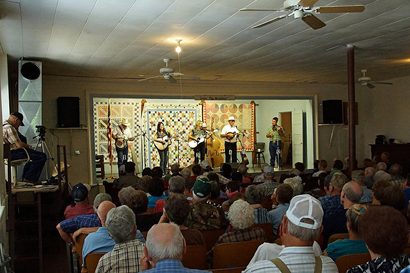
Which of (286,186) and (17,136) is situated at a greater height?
(17,136)

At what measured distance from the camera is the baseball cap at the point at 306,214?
184 cm

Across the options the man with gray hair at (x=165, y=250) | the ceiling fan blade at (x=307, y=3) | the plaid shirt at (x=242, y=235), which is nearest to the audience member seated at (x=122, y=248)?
the man with gray hair at (x=165, y=250)

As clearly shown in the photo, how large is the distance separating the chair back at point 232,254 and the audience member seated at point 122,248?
60cm

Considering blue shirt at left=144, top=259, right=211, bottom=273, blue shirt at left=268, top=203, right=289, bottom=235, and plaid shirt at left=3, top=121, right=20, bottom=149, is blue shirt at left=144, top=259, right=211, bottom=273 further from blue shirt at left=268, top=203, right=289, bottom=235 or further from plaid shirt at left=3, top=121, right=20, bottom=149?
plaid shirt at left=3, top=121, right=20, bottom=149

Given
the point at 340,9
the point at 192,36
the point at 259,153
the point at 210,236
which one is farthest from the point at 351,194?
the point at 259,153

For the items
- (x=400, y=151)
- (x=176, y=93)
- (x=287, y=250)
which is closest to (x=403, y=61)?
(x=400, y=151)

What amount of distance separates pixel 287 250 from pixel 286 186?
7.13ft

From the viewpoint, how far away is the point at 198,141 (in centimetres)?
1262

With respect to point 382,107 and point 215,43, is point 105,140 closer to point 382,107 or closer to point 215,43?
point 215,43

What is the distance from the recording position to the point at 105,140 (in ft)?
42.0

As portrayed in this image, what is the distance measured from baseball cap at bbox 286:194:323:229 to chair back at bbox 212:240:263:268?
3.36ft

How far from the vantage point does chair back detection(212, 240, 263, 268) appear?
2.81m

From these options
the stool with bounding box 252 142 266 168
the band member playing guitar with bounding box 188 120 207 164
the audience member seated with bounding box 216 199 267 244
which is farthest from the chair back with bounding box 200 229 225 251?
the stool with bounding box 252 142 266 168

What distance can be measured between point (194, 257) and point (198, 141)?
386 inches
